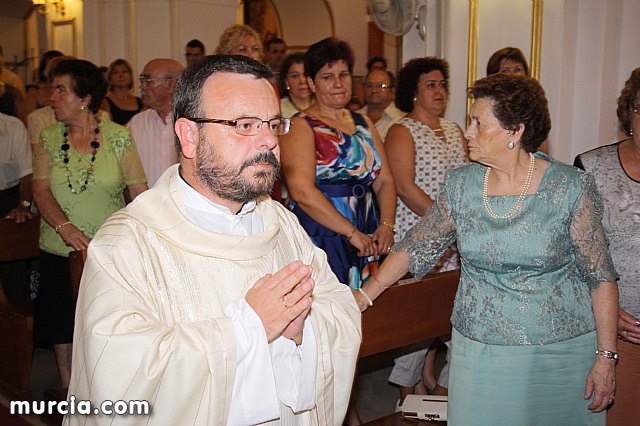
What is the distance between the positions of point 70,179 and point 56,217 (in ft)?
0.77

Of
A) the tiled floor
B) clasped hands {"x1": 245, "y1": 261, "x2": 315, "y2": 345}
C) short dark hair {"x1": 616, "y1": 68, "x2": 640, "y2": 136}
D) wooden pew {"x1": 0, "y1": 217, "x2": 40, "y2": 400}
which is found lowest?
the tiled floor

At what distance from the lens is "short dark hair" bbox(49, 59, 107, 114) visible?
4258 millimetres

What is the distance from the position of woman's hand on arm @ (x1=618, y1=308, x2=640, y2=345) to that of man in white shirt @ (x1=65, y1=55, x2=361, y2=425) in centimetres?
140

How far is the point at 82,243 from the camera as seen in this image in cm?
401

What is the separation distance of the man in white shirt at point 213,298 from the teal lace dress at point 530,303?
67 centimetres

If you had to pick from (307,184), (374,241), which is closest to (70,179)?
(307,184)

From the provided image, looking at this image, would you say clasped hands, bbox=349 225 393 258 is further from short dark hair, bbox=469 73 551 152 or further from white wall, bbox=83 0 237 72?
white wall, bbox=83 0 237 72

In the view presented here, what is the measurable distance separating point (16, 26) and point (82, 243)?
570 inches

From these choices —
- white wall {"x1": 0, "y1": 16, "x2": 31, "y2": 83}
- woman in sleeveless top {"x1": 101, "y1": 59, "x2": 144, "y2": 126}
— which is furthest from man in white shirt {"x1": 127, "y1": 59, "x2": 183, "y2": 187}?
white wall {"x1": 0, "y1": 16, "x2": 31, "y2": 83}

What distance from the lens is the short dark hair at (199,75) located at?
7.01 feet

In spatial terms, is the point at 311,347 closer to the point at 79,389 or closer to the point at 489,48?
the point at 79,389

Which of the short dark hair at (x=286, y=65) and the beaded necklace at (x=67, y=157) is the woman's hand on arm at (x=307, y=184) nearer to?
the beaded necklace at (x=67, y=157)

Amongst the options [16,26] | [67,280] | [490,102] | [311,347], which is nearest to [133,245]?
[311,347]

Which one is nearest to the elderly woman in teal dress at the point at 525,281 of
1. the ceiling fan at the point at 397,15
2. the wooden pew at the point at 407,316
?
the wooden pew at the point at 407,316
